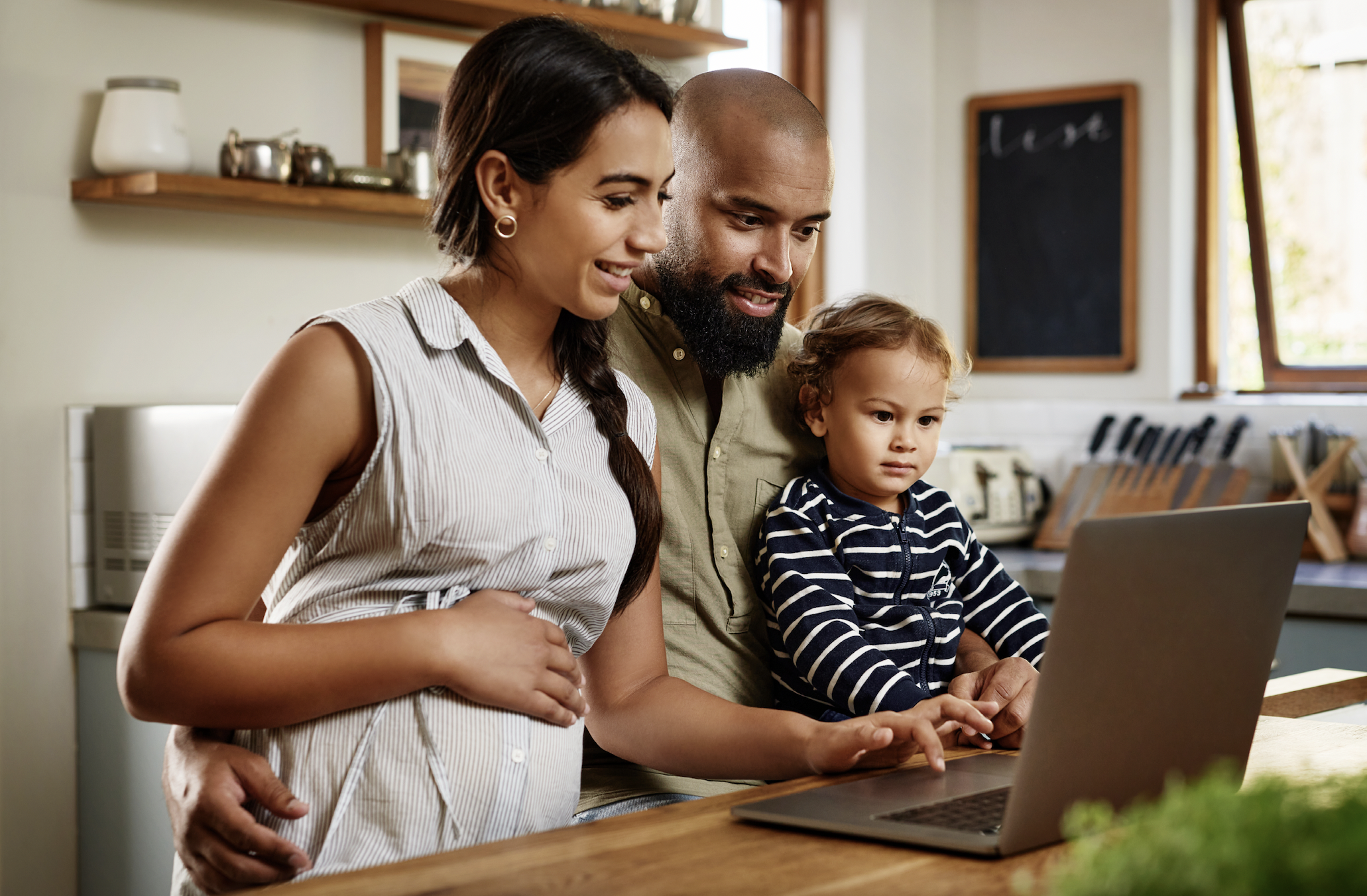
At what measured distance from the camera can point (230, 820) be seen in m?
1.17

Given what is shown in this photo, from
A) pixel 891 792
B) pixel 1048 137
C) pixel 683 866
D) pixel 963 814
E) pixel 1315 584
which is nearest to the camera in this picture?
pixel 683 866

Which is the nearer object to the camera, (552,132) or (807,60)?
(552,132)

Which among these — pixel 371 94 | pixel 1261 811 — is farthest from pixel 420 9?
pixel 1261 811

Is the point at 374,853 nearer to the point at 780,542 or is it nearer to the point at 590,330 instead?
the point at 590,330

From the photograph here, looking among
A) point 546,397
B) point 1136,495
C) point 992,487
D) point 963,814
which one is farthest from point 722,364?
point 1136,495

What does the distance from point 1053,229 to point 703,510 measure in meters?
2.75

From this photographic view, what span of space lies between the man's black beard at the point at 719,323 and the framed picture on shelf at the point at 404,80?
1.58 metres

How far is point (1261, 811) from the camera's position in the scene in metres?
0.55

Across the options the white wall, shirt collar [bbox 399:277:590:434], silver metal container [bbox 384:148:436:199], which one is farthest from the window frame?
shirt collar [bbox 399:277:590:434]

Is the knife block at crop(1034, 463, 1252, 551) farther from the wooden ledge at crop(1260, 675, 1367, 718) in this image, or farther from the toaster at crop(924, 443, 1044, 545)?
the wooden ledge at crop(1260, 675, 1367, 718)

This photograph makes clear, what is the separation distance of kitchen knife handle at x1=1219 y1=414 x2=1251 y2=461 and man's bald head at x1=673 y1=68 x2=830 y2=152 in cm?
216

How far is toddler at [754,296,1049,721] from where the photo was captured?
1720mm

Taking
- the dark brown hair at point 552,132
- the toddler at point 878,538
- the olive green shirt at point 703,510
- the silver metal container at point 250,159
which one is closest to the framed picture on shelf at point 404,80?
the silver metal container at point 250,159

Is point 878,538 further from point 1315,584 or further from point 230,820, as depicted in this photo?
point 1315,584
